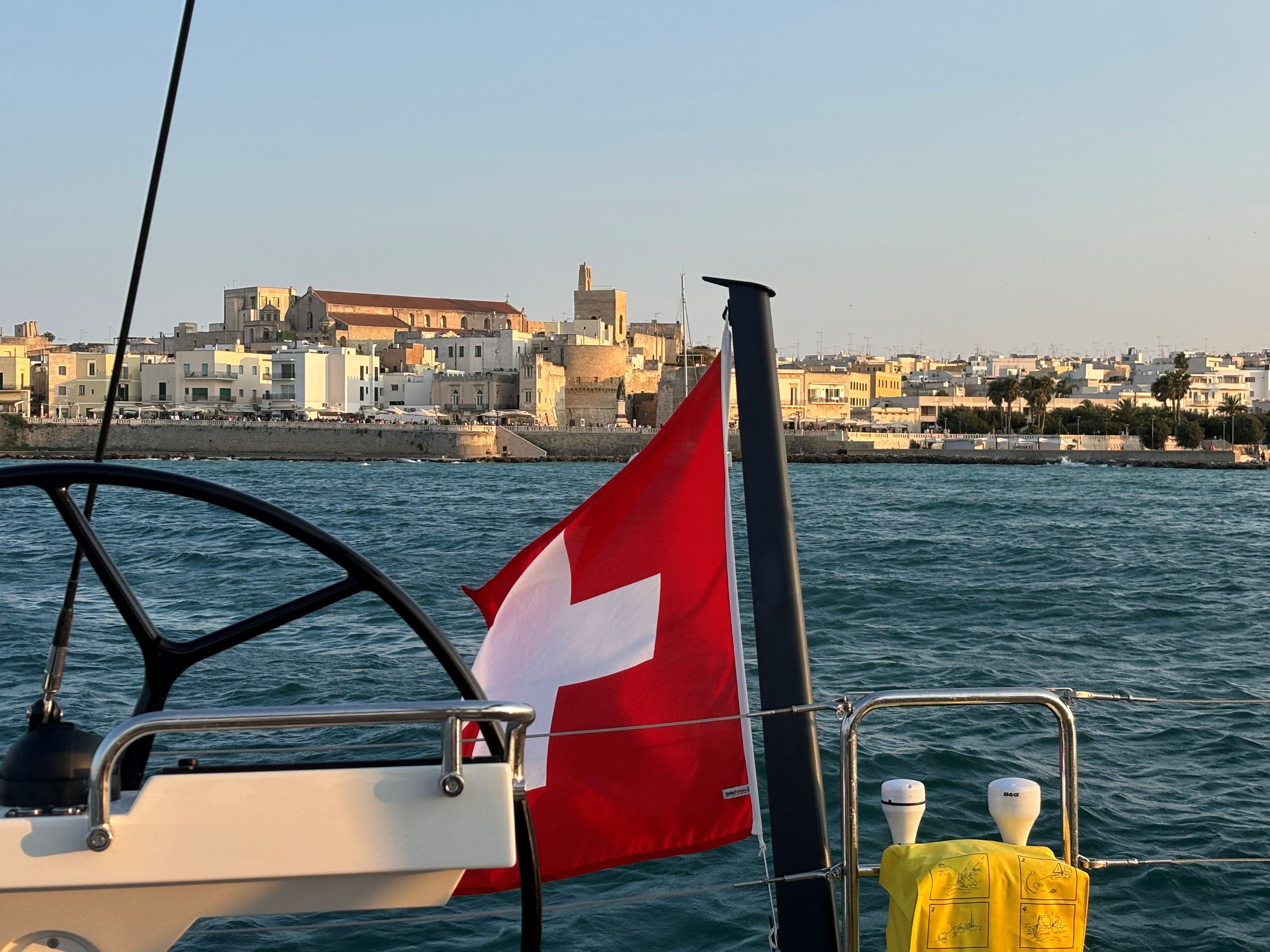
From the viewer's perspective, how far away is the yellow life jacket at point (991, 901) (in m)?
2.07

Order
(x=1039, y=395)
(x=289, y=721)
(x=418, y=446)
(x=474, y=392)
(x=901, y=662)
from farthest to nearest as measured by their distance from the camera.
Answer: (x=1039, y=395), (x=474, y=392), (x=418, y=446), (x=901, y=662), (x=289, y=721)

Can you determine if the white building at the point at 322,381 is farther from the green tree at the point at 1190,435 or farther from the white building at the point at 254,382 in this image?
the green tree at the point at 1190,435

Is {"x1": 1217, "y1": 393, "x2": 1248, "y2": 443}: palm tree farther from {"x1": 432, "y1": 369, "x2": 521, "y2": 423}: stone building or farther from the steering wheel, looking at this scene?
the steering wheel

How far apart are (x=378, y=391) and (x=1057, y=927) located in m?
73.0

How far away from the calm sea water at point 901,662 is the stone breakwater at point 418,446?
32.5 m

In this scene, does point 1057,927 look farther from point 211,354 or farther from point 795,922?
point 211,354

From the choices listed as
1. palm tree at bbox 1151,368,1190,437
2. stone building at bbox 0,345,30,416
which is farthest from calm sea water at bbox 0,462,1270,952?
palm tree at bbox 1151,368,1190,437

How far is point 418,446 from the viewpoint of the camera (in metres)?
65.3

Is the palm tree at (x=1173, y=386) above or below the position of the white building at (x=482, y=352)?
below

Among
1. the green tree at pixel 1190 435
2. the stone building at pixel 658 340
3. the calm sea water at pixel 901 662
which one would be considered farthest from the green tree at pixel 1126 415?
the calm sea water at pixel 901 662

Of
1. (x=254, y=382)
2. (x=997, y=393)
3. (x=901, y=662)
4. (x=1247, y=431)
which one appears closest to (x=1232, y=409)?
(x=1247, y=431)

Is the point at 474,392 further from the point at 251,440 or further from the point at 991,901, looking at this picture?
the point at 991,901

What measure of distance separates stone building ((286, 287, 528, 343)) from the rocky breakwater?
18255 millimetres

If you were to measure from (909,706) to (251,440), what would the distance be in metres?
64.0
